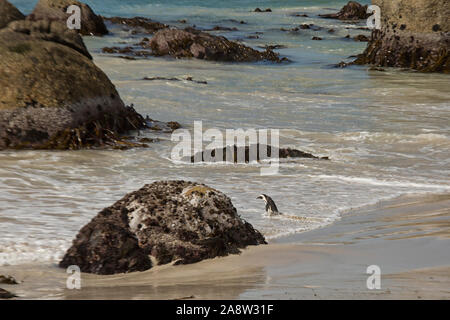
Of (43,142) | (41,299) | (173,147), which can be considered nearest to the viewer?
(41,299)

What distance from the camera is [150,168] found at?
8.02 metres

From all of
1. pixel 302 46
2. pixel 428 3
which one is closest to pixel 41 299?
pixel 428 3

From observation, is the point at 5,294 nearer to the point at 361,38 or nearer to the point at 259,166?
the point at 259,166

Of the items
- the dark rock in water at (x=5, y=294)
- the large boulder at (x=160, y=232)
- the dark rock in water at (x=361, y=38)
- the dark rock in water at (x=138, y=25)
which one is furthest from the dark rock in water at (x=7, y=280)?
the dark rock in water at (x=361, y=38)

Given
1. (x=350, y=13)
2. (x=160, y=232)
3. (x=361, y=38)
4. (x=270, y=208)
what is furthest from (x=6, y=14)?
(x=350, y=13)

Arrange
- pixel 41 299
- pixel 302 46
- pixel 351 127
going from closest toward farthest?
1. pixel 41 299
2. pixel 351 127
3. pixel 302 46

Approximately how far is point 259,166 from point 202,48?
1325 cm

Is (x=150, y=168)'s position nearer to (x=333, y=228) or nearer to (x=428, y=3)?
(x=333, y=228)

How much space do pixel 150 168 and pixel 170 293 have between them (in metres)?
4.22

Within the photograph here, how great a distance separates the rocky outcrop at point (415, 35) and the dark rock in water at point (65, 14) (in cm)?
1009

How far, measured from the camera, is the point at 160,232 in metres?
4.62

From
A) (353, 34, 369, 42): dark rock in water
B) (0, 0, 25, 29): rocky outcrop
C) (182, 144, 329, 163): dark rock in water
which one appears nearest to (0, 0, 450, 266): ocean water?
(182, 144, 329, 163): dark rock in water

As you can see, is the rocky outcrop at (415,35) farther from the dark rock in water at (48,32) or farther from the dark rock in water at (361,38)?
the dark rock in water at (48,32)

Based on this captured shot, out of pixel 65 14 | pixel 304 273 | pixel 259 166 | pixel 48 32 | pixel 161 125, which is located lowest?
pixel 259 166
